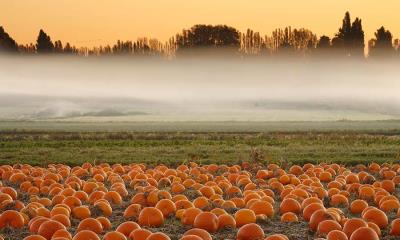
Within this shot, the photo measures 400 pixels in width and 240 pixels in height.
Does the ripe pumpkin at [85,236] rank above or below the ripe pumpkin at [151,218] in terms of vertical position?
above

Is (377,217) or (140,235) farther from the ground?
(140,235)

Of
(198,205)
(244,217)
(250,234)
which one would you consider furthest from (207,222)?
(198,205)

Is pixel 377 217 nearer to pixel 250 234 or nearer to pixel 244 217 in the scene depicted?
pixel 244 217

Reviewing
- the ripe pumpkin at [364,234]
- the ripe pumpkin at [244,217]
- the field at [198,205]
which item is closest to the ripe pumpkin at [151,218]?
the field at [198,205]

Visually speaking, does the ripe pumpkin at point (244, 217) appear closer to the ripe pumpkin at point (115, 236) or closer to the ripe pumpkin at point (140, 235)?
the ripe pumpkin at point (140, 235)

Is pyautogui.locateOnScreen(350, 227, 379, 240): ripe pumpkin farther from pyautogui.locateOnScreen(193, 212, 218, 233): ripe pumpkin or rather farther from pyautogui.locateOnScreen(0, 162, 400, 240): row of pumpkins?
pyautogui.locateOnScreen(193, 212, 218, 233): ripe pumpkin

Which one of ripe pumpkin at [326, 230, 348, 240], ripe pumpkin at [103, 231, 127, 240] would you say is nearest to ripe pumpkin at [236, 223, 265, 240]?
ripe pumpkin at [326, 230, 348, 240]

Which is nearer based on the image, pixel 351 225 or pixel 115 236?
pixel 115 236

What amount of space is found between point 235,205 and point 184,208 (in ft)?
2.92

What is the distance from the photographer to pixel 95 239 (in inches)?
274

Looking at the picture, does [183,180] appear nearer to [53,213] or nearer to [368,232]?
[53,213]

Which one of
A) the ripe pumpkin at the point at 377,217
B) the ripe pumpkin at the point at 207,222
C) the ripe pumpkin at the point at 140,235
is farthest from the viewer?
the ripe pumpkin at the point at 377,217

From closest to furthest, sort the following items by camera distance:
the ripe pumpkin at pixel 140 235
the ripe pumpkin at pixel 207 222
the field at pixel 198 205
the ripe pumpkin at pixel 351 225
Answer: the ripe pumpkin at pixel 140 235, the ripe pumpkin at pixel 351 225, the field at pixel 198 205, the ripe pumpkin at pixel 207 222

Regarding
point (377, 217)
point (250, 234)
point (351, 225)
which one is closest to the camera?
point (250, 234)
